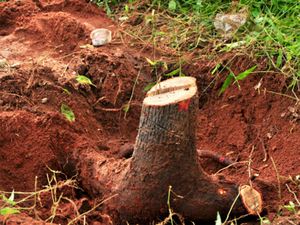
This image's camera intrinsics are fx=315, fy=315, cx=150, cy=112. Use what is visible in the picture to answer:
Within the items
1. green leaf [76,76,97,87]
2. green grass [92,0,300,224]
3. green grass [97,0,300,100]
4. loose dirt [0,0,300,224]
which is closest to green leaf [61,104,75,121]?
loose dirt [0,0,300,224]

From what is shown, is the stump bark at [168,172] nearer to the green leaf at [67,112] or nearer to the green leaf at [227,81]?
the green leaf at [67,112]

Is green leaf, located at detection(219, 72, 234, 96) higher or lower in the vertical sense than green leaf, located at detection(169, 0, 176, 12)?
lower

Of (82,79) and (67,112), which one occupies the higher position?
(82,79)

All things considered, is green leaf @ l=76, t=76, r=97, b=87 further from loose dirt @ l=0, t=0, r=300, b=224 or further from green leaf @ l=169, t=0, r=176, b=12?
green leaf @ l=169, t=0, r=176, b=12

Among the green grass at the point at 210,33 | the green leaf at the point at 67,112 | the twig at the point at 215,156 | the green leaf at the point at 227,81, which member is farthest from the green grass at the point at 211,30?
the green leaf at the point at 67,112

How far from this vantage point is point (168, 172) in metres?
1.91

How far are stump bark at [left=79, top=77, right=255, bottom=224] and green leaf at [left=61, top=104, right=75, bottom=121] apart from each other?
737 millimetres

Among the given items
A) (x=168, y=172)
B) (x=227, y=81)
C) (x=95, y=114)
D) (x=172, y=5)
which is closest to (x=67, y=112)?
(x=95, y=114)

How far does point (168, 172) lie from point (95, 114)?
122cm

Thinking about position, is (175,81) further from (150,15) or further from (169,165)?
(150,15)

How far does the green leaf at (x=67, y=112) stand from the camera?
2593 mm

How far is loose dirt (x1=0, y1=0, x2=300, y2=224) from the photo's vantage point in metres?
2.26

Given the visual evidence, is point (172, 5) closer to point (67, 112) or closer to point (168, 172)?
point (67, 112)

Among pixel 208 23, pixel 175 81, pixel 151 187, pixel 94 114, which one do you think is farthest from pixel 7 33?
pixel 151 187
